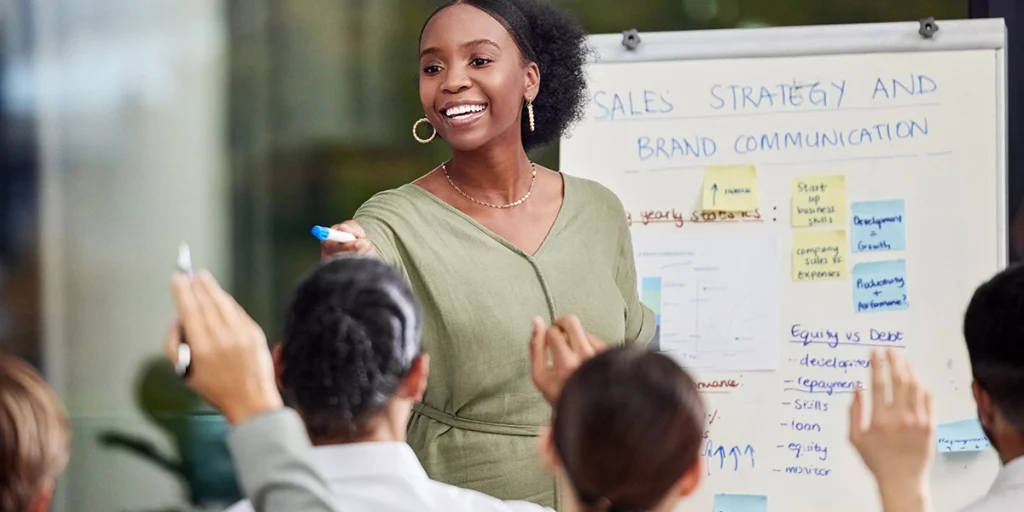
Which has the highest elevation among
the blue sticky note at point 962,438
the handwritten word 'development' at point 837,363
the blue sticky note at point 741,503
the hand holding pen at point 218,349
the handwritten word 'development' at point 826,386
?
the hand holding pen at point 218,349

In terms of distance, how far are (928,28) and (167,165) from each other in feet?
7.33

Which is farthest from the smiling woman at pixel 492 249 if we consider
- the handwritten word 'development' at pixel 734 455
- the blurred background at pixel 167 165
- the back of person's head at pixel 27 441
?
the blurred background at pixel 167 165

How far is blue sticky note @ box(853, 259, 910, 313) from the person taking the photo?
271 cm

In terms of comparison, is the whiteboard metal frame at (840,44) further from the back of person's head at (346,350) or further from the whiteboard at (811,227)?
the back of person's head at (346,350)

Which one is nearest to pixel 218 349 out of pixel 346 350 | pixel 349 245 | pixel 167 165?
pixel 346 350

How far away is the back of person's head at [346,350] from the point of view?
1.33m

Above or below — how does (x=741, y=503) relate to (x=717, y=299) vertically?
below

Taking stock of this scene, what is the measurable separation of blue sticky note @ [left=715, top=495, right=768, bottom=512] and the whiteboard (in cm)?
2

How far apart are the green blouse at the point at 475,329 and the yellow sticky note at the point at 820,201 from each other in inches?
30.3

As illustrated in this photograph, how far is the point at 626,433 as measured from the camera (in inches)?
49.0

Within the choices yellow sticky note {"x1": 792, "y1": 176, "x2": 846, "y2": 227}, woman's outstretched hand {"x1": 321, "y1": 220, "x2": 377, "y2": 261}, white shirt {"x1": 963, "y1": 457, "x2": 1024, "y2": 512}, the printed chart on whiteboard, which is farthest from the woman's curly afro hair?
white shirt {"x1": 963, "y1": 457, "x2": 1024, "y2": 512}

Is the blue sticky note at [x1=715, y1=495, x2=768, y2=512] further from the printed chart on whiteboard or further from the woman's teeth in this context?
the woman's teeth

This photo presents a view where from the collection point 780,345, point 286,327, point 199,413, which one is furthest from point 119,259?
point 286,327

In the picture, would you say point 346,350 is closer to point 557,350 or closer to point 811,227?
point 557,350
